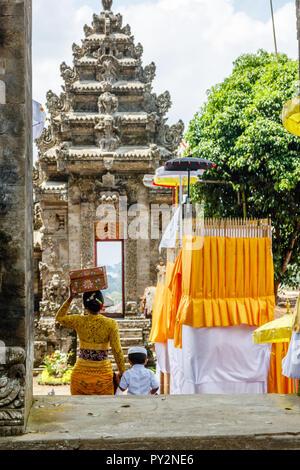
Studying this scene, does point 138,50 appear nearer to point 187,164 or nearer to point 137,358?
point 187,164

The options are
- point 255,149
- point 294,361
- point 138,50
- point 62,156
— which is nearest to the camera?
point 294,361

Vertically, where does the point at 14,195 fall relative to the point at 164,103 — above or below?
below

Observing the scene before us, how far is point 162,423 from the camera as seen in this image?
2834 millimetres

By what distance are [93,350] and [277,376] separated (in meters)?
3.60

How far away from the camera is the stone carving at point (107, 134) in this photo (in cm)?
1483

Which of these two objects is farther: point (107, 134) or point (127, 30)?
point (127, 30)

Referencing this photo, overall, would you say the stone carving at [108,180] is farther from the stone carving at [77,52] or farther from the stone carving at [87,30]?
the stone carving at [87,30]

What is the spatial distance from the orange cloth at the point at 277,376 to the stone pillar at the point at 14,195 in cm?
492

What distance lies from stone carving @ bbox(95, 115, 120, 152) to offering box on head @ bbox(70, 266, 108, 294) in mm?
10624

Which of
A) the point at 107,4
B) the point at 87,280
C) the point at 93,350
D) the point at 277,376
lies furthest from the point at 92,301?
the point at 107,4

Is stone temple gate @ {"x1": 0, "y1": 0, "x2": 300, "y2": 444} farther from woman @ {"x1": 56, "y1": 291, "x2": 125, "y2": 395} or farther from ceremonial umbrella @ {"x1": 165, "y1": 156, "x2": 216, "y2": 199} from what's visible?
ceremonial umbrella @ {"x1": 165, "y1": 156, "x2": 216, "y2": 199}

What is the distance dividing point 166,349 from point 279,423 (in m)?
5.66

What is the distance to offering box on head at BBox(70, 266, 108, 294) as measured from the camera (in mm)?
4652
